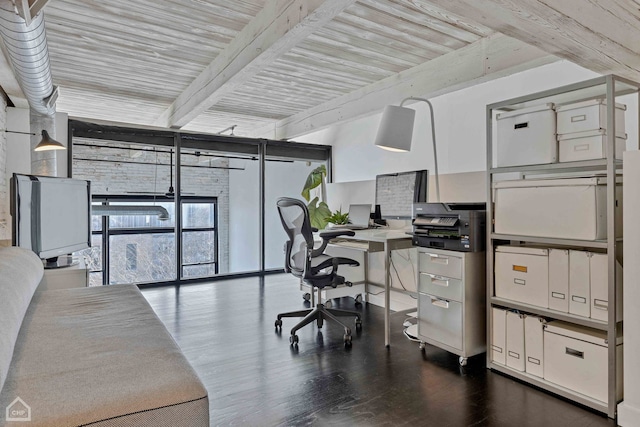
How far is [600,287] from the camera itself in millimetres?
1979

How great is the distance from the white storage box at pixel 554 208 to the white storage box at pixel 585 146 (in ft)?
0.41

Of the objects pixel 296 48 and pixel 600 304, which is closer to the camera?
pixel 600 304

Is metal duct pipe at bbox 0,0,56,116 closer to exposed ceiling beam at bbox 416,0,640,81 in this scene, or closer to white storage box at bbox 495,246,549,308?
exposed ceiling beam at bbox 416,0,640,81

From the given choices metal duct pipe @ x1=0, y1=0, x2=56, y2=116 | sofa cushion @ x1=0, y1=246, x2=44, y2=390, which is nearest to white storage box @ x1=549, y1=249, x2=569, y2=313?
sofa cushion @ x1=0, y1=246, x2=44, y2=390

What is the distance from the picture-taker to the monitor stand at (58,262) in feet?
9.55

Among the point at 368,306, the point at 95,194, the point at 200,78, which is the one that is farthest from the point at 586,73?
the point at 95,194

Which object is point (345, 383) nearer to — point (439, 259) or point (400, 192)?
point (439, 259)

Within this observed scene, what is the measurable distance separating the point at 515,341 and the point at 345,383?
1.05 meters

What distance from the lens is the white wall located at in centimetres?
289

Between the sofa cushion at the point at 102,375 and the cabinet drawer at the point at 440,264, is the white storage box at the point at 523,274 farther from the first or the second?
the sofa cushion at the point at 102,375

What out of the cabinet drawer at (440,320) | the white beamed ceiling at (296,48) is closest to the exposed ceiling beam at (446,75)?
the white beamed ceiling at (296,48)

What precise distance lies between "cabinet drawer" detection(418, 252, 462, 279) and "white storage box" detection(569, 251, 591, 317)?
645mm

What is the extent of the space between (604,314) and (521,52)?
1825mm

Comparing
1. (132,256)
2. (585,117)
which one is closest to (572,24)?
(585,117)
